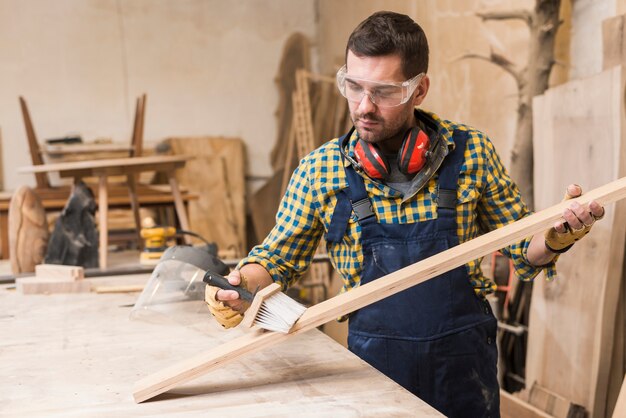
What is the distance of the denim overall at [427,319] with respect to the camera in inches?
85.6

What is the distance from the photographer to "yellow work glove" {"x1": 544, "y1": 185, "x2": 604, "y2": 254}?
6.82 ft

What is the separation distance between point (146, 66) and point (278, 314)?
22.1ft

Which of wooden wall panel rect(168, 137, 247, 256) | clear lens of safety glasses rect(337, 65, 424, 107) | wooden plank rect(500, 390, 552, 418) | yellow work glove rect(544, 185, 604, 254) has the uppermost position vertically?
clear lens of safety glasses rect(337, 65, 424, 107)

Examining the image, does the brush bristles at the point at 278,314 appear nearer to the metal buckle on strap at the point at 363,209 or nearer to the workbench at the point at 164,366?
the workbench at the point at 164,366

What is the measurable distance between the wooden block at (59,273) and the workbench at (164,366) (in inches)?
22.5

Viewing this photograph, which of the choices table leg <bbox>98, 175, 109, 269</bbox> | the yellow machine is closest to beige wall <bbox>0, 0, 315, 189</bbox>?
table leg <bbox>98, 175, 109, 269</bbox>

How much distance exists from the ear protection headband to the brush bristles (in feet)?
1.74

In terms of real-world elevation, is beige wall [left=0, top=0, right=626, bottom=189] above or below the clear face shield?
above

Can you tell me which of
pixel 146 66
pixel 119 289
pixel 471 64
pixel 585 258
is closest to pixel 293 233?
pixel 119 289

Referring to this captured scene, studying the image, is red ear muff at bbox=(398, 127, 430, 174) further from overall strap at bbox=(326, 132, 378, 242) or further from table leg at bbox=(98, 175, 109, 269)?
table leg at bbox=(98, 175, 109, 269)

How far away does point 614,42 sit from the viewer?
9.83 feet

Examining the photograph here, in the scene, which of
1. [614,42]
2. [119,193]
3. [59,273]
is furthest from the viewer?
[119,193]

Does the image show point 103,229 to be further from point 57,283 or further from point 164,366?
point 164,366

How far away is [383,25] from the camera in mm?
2178
